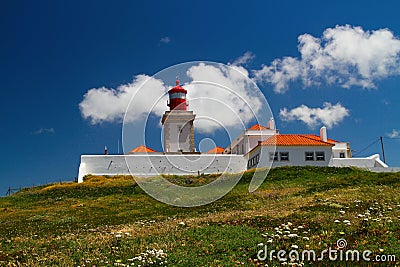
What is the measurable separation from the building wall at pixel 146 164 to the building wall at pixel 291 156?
447 centimetres

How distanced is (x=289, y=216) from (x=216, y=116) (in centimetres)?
635

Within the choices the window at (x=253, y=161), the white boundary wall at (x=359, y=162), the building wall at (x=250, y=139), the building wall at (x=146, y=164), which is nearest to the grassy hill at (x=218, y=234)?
the window at (x=253, y=161)

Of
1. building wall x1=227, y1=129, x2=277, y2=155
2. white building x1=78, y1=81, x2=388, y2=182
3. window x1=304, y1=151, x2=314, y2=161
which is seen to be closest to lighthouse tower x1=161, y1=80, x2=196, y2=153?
white building x1=78, y1=81, x2=388, y2=182

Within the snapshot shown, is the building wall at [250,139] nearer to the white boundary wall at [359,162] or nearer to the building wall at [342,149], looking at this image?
the white boundary wall at [359,162]

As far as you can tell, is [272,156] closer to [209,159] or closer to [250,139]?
[250,139]

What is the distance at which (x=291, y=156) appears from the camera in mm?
55531

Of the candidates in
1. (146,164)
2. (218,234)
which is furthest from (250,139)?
(218,234)

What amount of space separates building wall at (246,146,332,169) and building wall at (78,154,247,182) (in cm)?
447

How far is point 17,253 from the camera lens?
1471cm

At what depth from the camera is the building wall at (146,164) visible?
5597 centimetres

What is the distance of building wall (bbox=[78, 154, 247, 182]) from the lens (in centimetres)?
5597

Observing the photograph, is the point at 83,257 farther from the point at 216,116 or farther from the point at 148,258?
the point at 216,116

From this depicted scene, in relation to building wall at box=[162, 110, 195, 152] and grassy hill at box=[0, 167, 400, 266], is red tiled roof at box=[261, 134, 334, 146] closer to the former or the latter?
building wall at box=[162, 110, 195, 152]

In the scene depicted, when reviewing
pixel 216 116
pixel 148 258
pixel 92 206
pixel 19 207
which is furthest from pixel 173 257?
pixel 19 207
